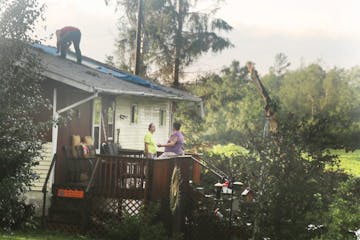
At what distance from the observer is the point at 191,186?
49.7 ft

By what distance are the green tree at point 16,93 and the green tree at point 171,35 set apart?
22.4 metres

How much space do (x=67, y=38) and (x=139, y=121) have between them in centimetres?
386

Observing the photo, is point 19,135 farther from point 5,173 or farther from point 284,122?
point 284,122

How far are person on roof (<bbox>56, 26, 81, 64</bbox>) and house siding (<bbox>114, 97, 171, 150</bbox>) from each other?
2.47 meters

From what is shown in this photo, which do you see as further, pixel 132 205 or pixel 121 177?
pixel 132 205

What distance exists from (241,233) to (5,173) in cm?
561

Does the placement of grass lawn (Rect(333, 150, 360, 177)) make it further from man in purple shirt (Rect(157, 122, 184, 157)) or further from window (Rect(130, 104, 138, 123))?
man in purple shirt (Rect(157, 122, 184, 157))

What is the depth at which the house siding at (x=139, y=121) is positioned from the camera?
20.9 meters

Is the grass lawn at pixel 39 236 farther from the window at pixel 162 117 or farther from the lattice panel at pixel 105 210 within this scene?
the window at pixel 162 117

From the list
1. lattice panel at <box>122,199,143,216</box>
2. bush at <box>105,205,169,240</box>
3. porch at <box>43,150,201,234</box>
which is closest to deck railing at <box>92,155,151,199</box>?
porch at <box>43,150,201,234</box>

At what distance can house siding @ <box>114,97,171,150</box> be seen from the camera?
2092 centimetres

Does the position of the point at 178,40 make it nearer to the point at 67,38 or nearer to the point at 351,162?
the point at 67,38

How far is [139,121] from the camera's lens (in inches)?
894

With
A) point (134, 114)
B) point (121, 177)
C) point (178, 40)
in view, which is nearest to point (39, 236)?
point (121, 177)
